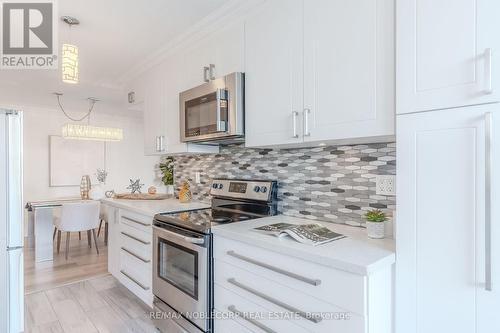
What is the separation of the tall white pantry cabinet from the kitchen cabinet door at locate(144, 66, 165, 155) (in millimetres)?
2174

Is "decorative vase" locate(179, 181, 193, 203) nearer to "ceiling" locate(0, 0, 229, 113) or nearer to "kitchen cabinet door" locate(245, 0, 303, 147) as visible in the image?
"kitchen cabinet door" locate(245, 0, 303, 147)

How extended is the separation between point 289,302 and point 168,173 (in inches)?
97.7

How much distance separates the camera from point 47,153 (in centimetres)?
518

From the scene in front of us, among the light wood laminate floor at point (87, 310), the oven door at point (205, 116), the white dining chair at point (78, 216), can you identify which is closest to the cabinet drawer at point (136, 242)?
the light wood laminate floor at point (87, 310)

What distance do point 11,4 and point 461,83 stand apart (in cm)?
258

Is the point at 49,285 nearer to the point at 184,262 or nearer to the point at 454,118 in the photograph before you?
the point at 184,262

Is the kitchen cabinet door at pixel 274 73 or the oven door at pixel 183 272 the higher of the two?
the kitchen cabinet door at pixel 274 73

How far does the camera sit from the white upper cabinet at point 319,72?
1.26m

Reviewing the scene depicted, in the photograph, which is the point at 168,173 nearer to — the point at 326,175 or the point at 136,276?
the point at 136,276

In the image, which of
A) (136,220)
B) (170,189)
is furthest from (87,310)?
(170,189)

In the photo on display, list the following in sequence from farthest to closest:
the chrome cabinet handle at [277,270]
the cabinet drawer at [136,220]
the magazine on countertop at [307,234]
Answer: the cabinet drawer at [136,220] → the magazine on countertop at [307,234] → the chrome cabinet handle at [277,270]

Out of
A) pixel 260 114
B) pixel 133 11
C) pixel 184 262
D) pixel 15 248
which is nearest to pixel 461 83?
pixel 260 114

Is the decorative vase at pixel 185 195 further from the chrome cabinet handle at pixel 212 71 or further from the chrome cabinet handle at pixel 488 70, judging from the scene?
the chrome cabinet handle at pixel 488 70

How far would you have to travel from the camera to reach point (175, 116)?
102 inches
